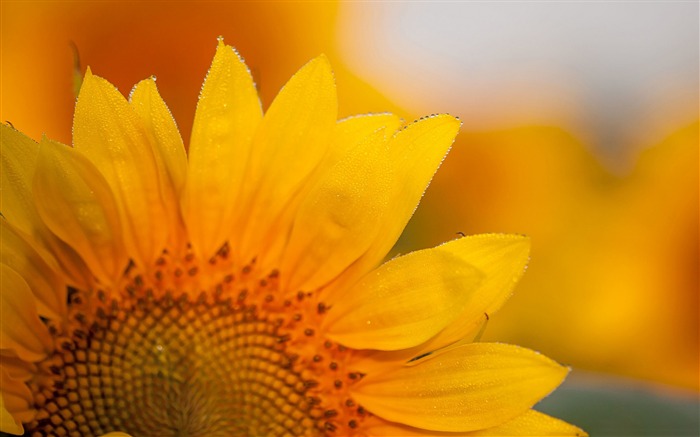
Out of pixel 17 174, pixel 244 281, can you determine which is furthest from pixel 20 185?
pixel 244 281

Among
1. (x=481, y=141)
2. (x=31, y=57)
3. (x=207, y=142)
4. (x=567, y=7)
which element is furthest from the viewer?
(x=481, y=141)

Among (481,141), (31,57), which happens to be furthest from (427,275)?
(481,141)

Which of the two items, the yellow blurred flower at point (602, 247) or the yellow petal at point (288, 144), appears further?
the yellow blurred flower at point (602, 247)

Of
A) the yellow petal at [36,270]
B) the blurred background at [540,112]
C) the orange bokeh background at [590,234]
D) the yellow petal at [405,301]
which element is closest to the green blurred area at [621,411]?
the blurred background at [540,112]

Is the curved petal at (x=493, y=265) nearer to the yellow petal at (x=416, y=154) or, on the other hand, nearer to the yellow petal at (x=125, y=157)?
the yellow petal at (x=416, y=154)

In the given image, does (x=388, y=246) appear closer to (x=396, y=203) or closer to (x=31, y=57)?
(x=396, y=203)

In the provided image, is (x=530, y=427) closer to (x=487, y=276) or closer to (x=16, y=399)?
(x=487, y=276)

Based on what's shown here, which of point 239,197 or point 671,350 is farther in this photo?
point 671,350
